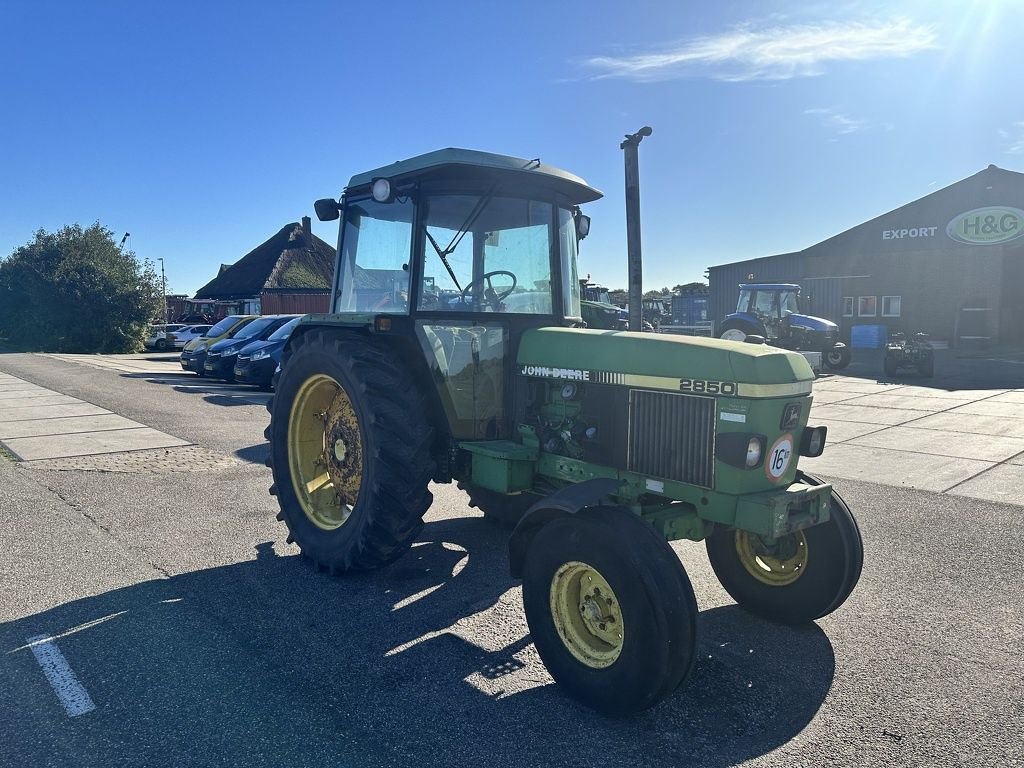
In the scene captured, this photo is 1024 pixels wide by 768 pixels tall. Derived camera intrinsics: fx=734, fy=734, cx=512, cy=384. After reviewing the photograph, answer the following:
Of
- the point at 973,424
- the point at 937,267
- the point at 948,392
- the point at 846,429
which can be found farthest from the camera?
the point at 937,267

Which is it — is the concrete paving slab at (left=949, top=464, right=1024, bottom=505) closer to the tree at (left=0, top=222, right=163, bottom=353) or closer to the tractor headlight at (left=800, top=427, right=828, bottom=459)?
the tractor headlight at (left=800, top=427, right=828, bottom=459)

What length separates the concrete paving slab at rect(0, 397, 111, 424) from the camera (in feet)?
35.4

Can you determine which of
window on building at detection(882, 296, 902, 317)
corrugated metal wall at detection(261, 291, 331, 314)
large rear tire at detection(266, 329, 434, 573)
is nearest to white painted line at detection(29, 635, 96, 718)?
large rear tire at detection(266, 329, 434, 573)

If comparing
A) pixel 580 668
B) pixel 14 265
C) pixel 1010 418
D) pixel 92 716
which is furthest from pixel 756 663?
pixel 14 265

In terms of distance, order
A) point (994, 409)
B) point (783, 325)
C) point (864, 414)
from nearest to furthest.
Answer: point (864, 414)
point (994, 409)
point (783, 325)

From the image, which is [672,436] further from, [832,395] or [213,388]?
[213,388]

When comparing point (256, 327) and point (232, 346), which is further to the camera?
point (256, 327)

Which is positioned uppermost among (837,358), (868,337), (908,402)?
(868,337)

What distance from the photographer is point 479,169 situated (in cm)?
431

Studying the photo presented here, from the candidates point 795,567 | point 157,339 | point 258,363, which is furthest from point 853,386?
point 157,339

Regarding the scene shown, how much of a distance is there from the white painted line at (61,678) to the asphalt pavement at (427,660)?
0.04ft

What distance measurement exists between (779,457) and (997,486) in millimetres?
4875

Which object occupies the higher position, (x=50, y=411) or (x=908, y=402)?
(x=50, y=411)

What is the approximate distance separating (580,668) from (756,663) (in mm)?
966
